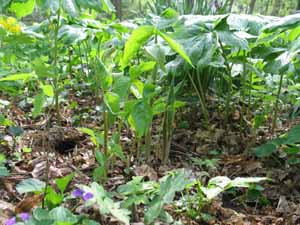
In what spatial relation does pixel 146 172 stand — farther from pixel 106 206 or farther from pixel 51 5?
pixel 51 5

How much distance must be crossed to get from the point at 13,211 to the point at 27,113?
1110mm

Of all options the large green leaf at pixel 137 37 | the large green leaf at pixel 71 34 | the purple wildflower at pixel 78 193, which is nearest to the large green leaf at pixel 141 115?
the large green leaf at pixel 137 37

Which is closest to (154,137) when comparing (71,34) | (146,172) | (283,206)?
(146,172)

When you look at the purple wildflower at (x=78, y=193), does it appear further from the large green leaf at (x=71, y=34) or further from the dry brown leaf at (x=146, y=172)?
the large green leaf at (x=71, y=34)

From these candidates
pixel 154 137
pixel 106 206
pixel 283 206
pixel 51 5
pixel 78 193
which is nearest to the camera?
pixel 106 206

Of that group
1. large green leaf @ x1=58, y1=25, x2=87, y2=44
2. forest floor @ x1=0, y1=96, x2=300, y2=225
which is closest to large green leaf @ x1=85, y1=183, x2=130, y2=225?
forest floor @ x1=0, y1=96, x2=300, y2=225

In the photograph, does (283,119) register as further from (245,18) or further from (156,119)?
(245,18)

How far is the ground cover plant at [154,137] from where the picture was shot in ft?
3.54

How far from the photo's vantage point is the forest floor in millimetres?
1248

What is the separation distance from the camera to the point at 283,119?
7.07 ft

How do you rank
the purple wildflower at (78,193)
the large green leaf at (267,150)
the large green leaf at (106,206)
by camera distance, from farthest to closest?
the large green leaf at (267,150) → the purple wildflower at (78,193) → the large green leaf at (106,206)

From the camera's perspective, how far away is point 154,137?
6.01 ft

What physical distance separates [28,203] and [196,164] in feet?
2.29

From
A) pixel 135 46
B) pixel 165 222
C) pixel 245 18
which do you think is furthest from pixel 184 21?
pixel 165 222
